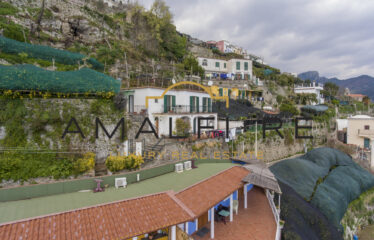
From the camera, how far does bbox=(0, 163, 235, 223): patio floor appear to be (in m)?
5.57

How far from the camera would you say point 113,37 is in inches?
1134

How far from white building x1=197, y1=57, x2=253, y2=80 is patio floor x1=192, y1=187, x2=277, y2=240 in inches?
1309

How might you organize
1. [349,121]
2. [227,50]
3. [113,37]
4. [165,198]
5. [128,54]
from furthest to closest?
[227,50] → [349,121] → [113,37] → [128,54] → [165,198]

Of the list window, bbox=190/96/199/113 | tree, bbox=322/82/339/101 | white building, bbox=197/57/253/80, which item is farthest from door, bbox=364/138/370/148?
window, bbox=190/96/199/113

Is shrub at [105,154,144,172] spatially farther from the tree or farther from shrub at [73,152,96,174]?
the tree

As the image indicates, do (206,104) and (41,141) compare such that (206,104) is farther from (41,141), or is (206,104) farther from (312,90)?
(312,90)


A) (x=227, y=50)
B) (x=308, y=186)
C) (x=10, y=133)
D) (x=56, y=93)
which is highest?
(x=227, y=50)

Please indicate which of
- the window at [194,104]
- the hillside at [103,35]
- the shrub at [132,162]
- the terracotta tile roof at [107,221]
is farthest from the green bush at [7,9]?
the terracotta tile roof at [107,221]

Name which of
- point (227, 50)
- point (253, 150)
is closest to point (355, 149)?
point (253, 150)

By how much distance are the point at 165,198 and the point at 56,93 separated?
9903 mm

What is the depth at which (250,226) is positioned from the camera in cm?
828

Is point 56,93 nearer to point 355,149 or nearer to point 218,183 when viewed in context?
point 218,183

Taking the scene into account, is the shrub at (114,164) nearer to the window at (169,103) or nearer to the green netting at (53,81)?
the green netting at (53,81)

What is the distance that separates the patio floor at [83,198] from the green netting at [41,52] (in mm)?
16074
